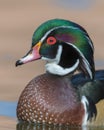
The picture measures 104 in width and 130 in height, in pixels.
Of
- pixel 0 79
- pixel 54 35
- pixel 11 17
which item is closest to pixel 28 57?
pixel 54 35

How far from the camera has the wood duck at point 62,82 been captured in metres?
12.3

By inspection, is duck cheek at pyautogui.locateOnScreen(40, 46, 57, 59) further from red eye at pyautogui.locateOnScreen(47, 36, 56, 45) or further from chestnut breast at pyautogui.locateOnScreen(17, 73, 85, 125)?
chestnut breast at pyautogui.locateOnScreen(17, 73, 85, 125)

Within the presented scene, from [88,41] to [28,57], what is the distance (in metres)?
0.68

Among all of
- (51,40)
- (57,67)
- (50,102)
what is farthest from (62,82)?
(51,40)

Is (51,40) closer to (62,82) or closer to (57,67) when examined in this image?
(57,67)

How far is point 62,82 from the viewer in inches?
496

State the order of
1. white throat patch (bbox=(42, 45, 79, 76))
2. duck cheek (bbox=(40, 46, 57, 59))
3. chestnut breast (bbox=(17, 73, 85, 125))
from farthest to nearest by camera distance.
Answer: white throat patch (bbox=(42, 45, 79, 76)) → duck cheek (bbox=(40, 46, 57, 59)) → chestnut breast (bbox=(17, 73, 85, 125))

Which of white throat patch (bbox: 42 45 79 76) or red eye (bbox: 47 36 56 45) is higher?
red eye (bbox: 47 36 56 45)

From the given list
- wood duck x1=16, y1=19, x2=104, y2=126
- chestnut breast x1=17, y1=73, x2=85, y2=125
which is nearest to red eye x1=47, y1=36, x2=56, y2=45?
wood duck x1=16, y1=19, x2=104, y2=126

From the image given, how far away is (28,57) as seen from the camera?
12312 mm

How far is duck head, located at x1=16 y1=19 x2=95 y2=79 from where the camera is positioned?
12383 millimetres

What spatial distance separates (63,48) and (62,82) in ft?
1.18

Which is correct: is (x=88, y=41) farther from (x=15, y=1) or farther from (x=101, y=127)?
(x=15, y=1)

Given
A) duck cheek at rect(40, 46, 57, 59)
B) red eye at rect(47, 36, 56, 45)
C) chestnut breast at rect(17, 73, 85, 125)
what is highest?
red eye at rect(47, 36, 56, 45)
